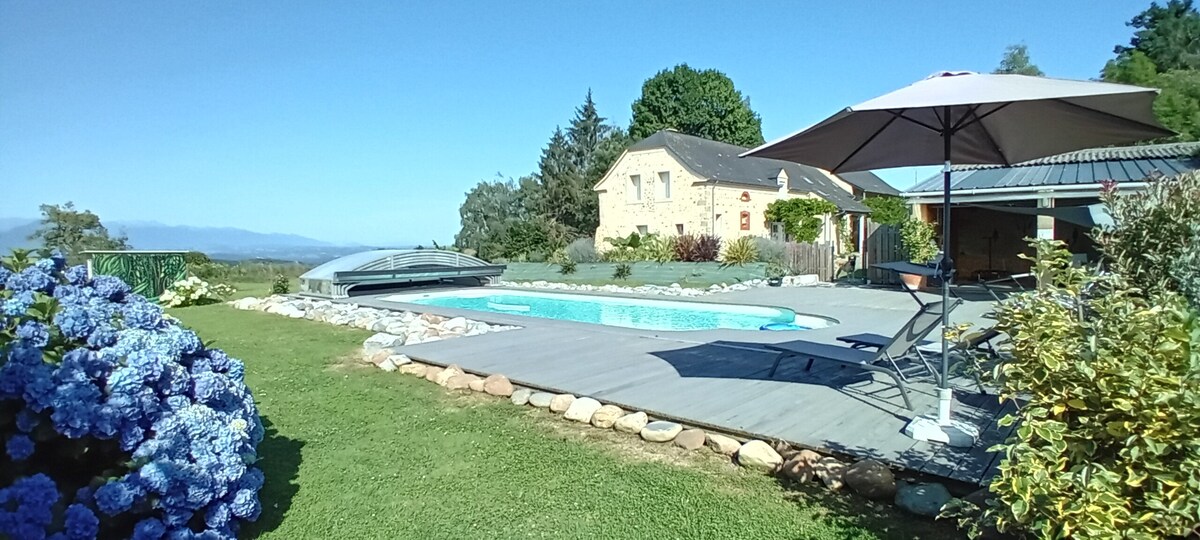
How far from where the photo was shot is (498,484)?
401cm

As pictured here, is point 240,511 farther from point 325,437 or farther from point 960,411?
point 960,411

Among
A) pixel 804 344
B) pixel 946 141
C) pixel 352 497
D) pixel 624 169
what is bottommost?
pixel 352 497

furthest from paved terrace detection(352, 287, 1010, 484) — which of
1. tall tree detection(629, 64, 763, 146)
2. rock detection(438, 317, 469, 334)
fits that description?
A: tall tree detection(629, 64, 763, 146)

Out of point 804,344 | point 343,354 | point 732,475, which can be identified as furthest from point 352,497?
point 343,354

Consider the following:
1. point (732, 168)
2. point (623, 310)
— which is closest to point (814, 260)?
point (623, 310)

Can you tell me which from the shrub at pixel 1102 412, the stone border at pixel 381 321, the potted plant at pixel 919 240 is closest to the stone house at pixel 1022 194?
the potted plant at pixel 919 240

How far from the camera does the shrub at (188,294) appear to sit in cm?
1515

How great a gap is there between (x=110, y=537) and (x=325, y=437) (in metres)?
2.05

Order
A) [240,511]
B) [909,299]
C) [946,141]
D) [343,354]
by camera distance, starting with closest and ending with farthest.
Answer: [240,511], [946,141], [343,354], [909,299]

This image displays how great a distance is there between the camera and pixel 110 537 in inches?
114

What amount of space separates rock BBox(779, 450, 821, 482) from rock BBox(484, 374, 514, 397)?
279 centimetres

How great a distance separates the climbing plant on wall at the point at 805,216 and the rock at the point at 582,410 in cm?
2240

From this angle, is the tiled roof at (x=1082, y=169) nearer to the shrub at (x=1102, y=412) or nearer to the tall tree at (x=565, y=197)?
Result: the shrub at (x=1102, y=412)

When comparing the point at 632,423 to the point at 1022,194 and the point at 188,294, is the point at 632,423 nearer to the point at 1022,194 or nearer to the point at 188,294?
the point at 188,294
